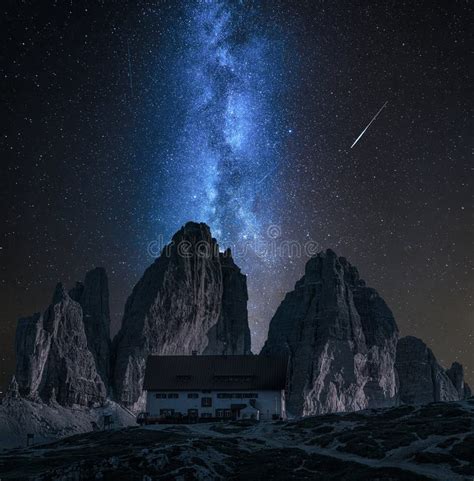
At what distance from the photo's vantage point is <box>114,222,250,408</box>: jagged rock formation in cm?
15175

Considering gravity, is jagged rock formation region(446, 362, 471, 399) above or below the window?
above

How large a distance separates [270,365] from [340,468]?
47569 mm

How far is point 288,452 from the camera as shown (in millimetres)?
49531

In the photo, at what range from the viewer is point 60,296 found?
13662cm

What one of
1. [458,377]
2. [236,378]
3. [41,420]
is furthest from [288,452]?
[458,377]

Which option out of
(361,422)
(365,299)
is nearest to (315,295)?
(365,299)

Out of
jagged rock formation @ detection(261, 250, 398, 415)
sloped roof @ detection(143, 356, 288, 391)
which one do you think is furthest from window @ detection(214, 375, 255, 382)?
jagged rock formation @ detection(261, 250, 398, 415)

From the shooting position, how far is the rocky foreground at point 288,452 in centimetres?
4125

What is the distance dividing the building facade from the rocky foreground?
18.6 meters

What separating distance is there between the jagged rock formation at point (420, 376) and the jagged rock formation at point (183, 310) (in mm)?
48722

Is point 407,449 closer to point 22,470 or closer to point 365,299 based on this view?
point 22,470

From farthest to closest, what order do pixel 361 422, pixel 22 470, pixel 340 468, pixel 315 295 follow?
pixel 315 295
pixel 361 422
pixel 22 470
pixel 340 468

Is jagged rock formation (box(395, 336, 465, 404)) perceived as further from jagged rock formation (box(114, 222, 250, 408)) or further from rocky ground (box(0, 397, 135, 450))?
rocky ground (box(0, 397, 135, 450))

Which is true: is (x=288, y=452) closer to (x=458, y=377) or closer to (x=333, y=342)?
(x=333, y=342)
